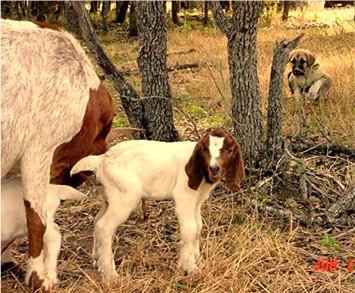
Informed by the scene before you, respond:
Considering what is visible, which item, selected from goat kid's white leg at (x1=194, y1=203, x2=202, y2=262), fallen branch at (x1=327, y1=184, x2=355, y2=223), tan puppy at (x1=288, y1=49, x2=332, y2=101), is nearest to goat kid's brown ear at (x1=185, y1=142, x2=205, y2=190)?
goat kid's white leg at (x1=194, y1=203, x2=202, y2=262)

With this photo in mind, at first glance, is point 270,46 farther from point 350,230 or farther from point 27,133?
point 27,133

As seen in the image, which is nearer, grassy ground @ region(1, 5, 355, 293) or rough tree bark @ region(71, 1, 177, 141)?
grassy ground @ region(1, 5, 355, 293)

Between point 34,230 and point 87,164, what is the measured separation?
52cm

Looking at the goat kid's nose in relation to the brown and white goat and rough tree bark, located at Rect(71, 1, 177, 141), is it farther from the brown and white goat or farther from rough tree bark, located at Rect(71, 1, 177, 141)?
rough tree bark, located at Rect(71, 1, 177, 141)

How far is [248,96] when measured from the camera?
5.30 m

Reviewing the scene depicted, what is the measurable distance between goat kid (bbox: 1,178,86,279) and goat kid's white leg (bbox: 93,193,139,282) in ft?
0.63

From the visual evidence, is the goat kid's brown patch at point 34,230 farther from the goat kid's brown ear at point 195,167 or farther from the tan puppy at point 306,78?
the tan puppy at point 306,78

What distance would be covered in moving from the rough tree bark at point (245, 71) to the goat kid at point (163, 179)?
1.45 m

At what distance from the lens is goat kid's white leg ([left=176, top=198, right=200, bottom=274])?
3760 mm

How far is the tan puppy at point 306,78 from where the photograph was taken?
25.2ft

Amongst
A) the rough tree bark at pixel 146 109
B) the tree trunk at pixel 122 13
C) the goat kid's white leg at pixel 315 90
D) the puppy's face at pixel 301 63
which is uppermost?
the rough tree bark at pixel 146 109

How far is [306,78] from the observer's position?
25.8 feet

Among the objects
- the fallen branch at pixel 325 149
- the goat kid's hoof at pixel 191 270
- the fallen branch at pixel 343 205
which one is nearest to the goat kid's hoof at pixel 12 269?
the goat kid's hoof at pixel 191 270

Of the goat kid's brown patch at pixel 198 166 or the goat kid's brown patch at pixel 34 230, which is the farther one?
the goat kid's brown patch at pixel 198 166
